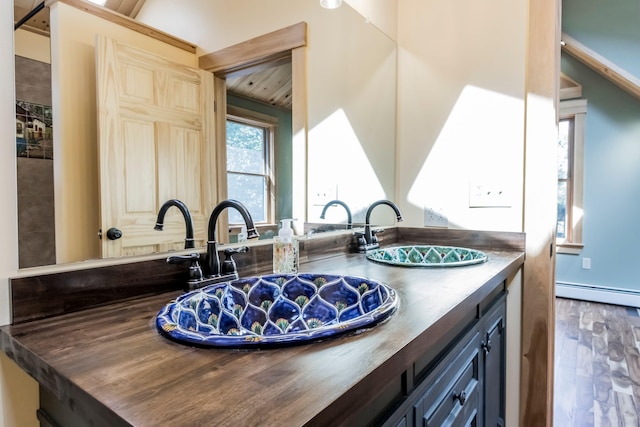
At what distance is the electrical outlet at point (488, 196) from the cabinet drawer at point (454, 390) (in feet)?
2.34

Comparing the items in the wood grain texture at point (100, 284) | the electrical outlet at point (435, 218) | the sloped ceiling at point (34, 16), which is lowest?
the wood grain texture at point (100, 284)

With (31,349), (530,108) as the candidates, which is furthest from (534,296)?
(31,349)

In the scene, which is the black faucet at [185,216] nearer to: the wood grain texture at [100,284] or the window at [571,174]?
the wood grain texture at [100,284]

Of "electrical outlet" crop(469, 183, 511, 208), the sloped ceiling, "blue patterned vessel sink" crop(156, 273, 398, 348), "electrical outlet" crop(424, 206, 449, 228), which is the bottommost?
"blue patterned vessel sink" crop(156, 273, 398, 348)

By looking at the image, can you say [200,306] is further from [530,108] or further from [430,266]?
[530,108]

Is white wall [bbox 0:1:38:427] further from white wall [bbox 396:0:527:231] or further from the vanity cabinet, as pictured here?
white wall [bbox 396:0:527:231]

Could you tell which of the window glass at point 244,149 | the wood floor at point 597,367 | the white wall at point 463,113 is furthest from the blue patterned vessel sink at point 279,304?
the wood floor at point 597,367

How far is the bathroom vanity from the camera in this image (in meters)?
0.42

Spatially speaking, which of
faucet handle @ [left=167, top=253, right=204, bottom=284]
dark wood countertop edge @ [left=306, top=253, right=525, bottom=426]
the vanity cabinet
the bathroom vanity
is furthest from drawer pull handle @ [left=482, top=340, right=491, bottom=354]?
faucet handle @ [left=167, top=253, right=204, bottom=284]

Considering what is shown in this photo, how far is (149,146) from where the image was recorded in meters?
0.91

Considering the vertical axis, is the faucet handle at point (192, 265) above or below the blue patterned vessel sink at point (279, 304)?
above

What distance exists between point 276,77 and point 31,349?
107cm

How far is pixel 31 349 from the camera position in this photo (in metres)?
0.56

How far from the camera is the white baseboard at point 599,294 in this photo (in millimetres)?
3781
